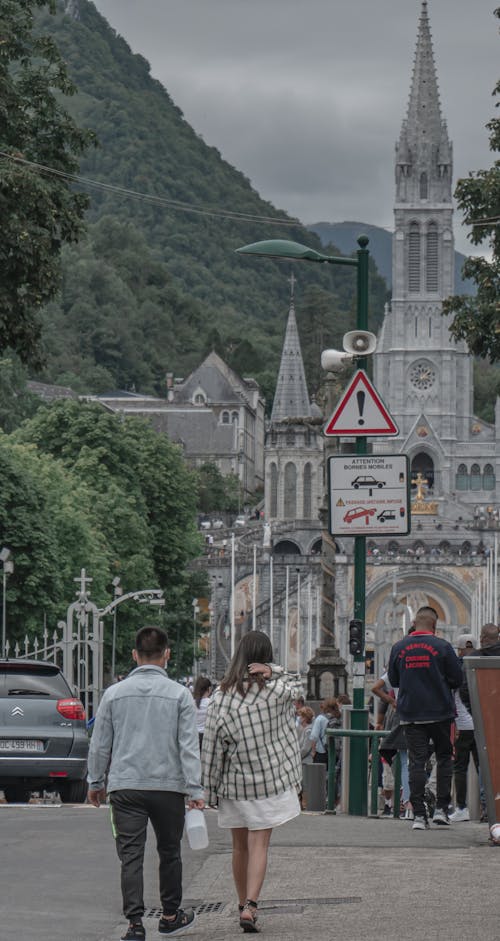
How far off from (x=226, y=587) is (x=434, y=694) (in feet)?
388

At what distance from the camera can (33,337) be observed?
23938mm

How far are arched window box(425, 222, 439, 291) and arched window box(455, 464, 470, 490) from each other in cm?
1511

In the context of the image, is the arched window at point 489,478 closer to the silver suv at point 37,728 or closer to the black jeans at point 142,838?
the silver suv at point 37,728

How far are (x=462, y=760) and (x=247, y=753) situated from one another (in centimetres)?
706

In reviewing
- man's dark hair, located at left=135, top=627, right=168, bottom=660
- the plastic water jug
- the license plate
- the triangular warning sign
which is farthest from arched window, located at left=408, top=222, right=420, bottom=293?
the plastic water jug

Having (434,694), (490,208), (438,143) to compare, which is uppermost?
(438,143)

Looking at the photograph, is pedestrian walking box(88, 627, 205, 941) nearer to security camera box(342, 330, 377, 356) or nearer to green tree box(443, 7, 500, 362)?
security camera box(342, 330, 377, 356)

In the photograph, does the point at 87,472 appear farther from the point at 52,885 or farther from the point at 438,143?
the point at 438,143

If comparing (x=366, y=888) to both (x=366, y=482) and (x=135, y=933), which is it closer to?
(x=135, y=933)

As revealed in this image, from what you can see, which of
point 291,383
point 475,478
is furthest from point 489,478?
point 291,383

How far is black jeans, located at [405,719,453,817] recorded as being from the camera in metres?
16.5

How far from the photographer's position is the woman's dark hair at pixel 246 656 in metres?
11.3

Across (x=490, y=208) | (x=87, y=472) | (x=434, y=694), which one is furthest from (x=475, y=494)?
(x=434, y=694)

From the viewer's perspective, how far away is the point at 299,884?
42.4ft
